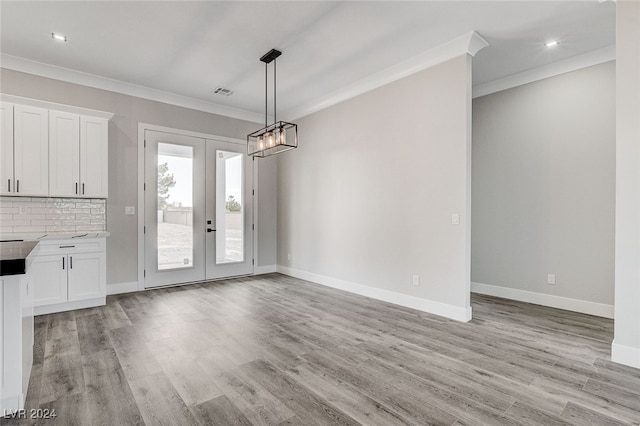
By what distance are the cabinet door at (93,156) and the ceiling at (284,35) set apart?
0.80 metres

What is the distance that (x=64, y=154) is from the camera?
164 inches

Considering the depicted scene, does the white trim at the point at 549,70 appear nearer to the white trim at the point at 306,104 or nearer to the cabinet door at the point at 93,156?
the white trim at the point at 306,104

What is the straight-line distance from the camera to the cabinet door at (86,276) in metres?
4.07

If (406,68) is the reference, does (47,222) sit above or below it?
below

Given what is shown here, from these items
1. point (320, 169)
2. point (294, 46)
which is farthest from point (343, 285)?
point (294, 46)

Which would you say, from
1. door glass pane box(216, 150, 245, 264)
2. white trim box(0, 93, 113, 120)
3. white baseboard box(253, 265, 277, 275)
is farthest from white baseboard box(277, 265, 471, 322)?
white trim box(0, 93, 113, 120)

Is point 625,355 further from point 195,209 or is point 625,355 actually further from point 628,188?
point 195,209

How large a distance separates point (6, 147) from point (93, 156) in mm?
851

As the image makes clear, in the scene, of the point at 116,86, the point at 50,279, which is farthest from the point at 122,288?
the point at 116,86

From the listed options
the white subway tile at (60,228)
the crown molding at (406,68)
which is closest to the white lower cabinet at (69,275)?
the white subway tile at (60,228)

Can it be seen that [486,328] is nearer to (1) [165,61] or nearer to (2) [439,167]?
(2) [439,167]

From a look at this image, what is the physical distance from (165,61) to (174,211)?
233cm

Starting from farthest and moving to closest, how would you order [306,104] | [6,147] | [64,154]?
[306,104] < [64,154] < [6,147]

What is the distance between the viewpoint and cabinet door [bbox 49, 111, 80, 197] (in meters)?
4.09
